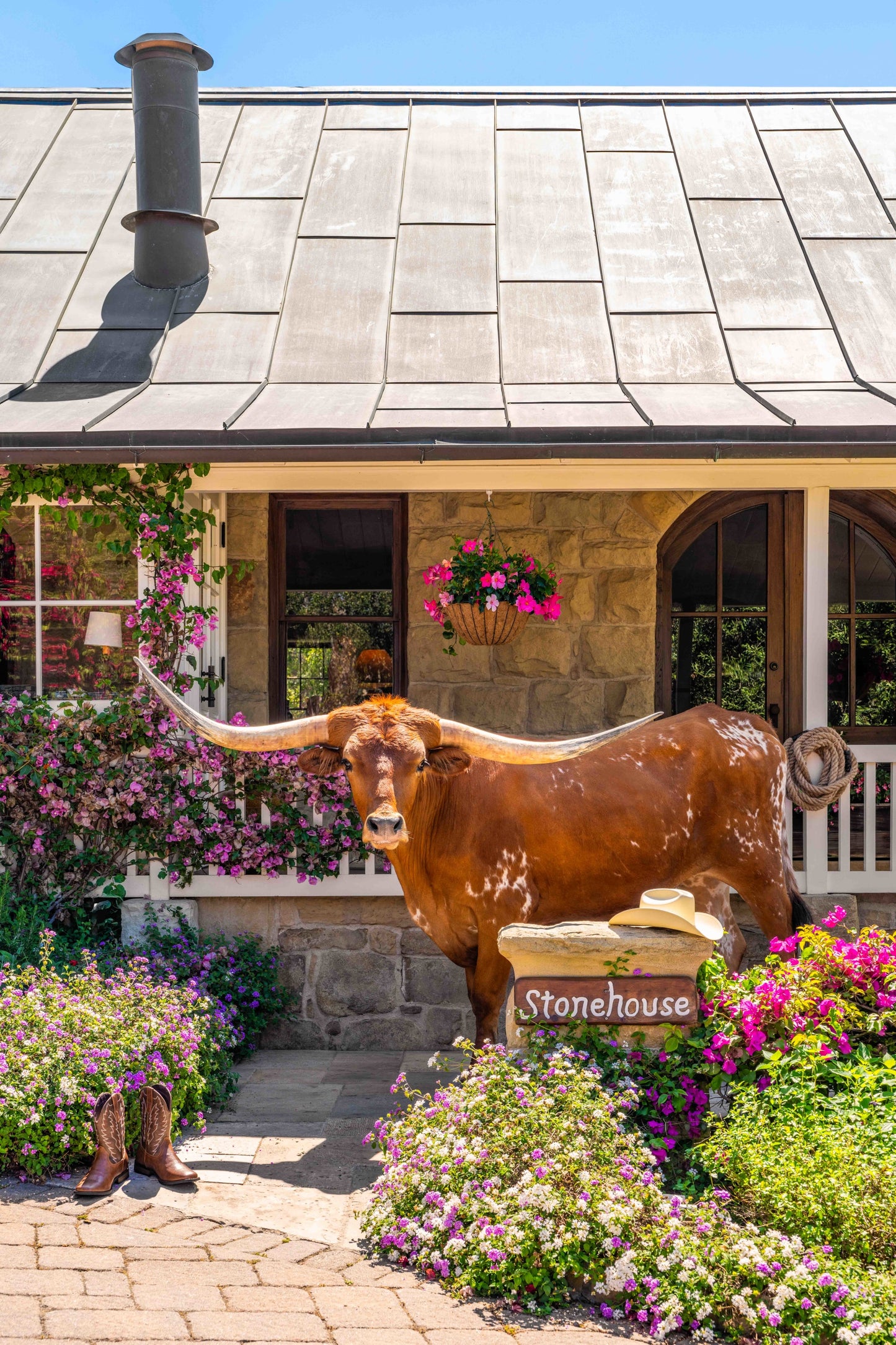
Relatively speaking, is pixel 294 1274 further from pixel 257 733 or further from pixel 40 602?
pixel 40 602

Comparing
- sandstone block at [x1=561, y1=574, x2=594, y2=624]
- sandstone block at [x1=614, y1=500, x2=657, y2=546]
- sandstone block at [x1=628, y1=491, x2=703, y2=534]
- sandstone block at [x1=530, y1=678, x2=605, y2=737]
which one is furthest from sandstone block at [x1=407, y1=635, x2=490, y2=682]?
sandstone block at [x1=628, y1=491, x2=703, y2=534]

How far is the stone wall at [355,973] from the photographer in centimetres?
628

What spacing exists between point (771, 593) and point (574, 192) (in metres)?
2.89

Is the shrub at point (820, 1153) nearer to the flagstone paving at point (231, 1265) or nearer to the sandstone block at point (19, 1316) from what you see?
the flagstone paving at point (231, 1265)

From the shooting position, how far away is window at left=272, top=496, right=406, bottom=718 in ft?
23.3

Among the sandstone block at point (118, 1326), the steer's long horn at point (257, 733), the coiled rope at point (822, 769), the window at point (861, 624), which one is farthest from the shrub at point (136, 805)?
the window at point (861, 624)

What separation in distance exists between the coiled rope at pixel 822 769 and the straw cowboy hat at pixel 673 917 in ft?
5.45

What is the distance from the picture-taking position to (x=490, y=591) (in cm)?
604

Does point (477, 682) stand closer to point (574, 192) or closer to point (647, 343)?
point (647, 343)

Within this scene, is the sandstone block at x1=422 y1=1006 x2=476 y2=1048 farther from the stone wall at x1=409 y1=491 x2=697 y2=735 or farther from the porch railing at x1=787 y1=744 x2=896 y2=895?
the porch railing at x1=787 y1=744 x2=896 y2=895

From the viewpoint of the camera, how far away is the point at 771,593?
6.85 m

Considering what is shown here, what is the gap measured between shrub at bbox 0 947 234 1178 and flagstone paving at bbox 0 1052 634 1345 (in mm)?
154

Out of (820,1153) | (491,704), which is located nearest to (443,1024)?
(491,704)

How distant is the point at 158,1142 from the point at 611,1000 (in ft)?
5.40
